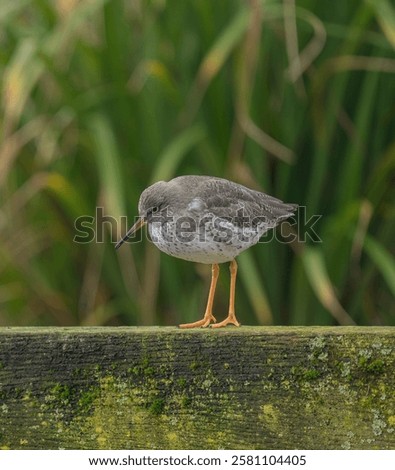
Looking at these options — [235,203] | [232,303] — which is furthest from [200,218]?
[232,303]

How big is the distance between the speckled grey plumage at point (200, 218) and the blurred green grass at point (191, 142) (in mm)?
547

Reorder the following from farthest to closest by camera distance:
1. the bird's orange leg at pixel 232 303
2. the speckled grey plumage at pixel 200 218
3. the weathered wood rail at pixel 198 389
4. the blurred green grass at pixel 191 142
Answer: the blurred green grass at pixel 191 142 < the speckled grey plumage at pixel 200 218 < the bird's orange leg at pixel 232 303 < the weathered wood rail at pixel 198 389

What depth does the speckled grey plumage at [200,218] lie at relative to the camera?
4.05 metres

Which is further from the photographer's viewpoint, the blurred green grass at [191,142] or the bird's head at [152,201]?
the blurred green grass at [191,142]

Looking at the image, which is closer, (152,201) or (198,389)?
(198,389)

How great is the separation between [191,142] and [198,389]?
2780 millimetres

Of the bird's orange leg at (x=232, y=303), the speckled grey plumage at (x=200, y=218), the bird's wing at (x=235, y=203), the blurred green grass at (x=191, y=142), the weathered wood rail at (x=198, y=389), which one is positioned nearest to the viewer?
the weathered wood rail at (x=198, y=389)

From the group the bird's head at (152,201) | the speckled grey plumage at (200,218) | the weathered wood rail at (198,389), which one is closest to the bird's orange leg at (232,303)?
the speckled grey plumage at (200,218)

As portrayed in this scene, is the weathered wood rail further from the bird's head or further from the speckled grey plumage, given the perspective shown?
the bird's head

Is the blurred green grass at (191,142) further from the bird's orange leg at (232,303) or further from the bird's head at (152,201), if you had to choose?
the bird's head at (152,201)

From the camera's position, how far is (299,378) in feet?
7.37

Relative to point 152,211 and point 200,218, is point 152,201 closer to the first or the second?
point 152,211

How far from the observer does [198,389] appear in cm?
229

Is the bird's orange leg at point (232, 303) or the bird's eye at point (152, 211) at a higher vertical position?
the bird's eye at point (152, 211)
